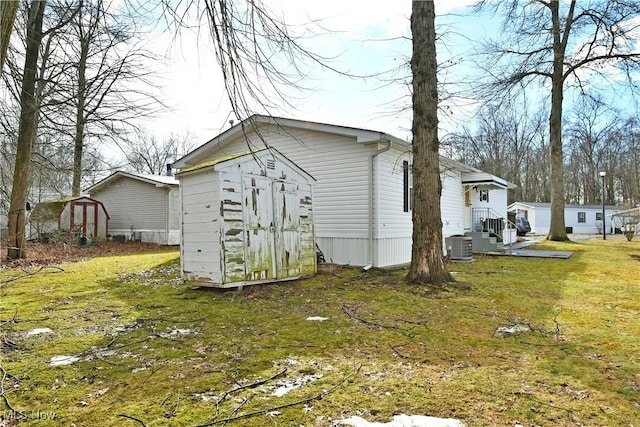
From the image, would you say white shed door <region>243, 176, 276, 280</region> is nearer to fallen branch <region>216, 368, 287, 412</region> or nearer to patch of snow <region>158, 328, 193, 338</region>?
patch of snow <region>158, 328, 193, 338</region>

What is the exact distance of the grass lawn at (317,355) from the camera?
2.64 m

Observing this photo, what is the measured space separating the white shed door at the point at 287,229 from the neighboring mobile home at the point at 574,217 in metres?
32.3

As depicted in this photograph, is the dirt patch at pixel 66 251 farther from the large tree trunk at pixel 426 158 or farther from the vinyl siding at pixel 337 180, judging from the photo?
the large tree trunk at pixel 426 158

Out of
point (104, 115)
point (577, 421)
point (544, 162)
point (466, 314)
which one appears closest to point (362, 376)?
point (577, 421)

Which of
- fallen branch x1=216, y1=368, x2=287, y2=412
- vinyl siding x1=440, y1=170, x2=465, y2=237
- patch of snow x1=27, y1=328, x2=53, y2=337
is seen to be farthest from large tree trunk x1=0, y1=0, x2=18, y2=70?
vinyl siding x1=440, y1=170, x2=465, y2=237

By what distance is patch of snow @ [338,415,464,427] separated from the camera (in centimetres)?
242

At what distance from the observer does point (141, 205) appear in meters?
19.1

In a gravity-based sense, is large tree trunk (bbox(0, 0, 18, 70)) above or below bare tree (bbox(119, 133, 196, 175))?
below

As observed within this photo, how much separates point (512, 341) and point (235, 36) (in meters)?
4.07

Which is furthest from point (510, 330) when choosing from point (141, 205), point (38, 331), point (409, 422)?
point (141, 205)

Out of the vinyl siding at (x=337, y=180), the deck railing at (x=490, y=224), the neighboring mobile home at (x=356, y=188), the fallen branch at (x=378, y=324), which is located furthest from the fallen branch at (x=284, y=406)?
the deck railing at (x=490, y=224)

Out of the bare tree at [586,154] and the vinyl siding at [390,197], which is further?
the bare tree at [586,154]

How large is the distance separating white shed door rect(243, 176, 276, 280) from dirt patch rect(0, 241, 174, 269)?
14.5 ft

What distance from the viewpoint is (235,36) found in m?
3.03
